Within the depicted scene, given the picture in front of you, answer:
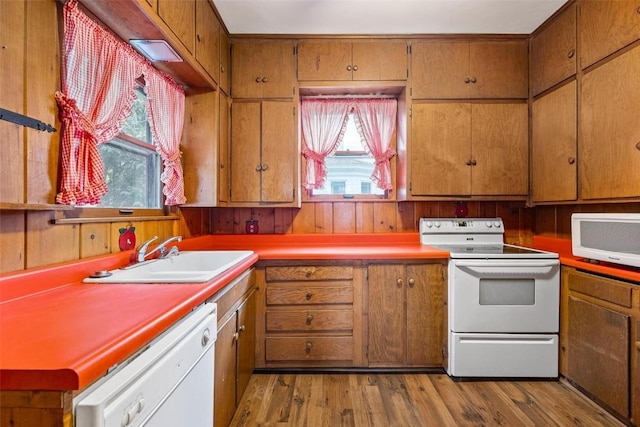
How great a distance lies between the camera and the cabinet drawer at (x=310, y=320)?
2172mm

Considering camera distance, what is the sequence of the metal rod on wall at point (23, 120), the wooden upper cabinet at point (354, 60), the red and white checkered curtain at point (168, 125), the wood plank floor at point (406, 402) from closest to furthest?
the metal rod on wall at point (23, 120), the wood plank floor at point (406, 402), the red and white checkered curtain at point (168, 125), the wooden upper cabinet at point (354, 60)

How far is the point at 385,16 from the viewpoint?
222cm

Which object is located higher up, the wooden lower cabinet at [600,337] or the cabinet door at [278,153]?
the cabinet door at [278,153]

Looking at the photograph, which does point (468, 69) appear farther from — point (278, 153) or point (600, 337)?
point (600, 337)

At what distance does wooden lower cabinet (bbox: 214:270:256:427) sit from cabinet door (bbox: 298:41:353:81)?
5.24 feet

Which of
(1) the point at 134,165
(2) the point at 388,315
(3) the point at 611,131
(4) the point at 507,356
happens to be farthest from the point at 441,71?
(1) the point at 134,165

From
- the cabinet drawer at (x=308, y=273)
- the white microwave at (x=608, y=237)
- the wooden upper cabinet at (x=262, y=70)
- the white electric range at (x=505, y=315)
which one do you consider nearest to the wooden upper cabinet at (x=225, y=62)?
the wooden upper cabinet at (x=262, y=70)

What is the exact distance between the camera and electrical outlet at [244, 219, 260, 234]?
2697mm

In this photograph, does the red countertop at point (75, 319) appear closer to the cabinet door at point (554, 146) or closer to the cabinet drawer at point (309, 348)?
the cabinet drawer at point (309, 348)

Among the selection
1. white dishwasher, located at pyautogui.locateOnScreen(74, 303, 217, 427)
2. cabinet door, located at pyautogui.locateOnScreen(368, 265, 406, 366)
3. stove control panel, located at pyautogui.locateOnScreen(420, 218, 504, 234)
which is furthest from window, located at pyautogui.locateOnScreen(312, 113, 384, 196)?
white dishwasher, located at pyautogui.locateOnScreen(74, 303, 217, 427)

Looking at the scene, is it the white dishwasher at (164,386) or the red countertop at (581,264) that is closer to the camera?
the white dishwasher at (164,386)

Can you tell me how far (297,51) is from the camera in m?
2.46

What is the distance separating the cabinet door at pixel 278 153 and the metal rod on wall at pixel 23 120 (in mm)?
1425

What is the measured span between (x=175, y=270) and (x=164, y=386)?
1.05m
